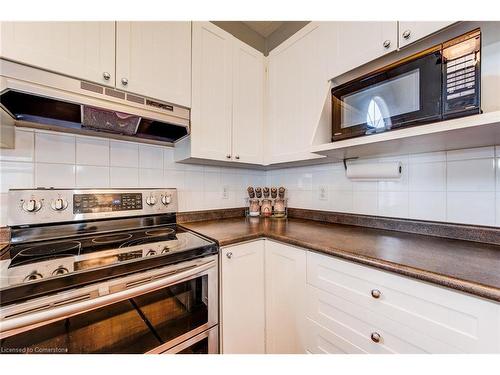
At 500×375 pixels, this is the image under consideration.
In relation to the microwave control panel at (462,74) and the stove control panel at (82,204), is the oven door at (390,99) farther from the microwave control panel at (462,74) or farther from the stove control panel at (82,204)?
the stove control panel at (82,204)

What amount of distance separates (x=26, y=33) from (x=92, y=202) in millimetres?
791

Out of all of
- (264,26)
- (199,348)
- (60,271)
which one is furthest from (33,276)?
(264,26)

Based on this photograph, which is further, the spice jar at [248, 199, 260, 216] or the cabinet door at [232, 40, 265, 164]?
the spice jar at [248, 199, 260, 216]

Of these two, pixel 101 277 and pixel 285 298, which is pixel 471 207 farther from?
pixel 101 277

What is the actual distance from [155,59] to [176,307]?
1298 millimetres

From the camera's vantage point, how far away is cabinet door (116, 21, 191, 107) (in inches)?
42.6

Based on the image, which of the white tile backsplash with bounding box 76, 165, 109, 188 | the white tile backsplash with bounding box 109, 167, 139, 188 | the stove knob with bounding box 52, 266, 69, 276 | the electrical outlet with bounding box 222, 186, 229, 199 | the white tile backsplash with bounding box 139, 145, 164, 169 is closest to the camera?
the stove knob with bounding box 52, 266, 69, 276

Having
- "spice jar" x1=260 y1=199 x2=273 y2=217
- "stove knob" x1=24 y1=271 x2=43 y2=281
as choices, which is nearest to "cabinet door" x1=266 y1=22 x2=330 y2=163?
"spice jar" x1=260 y1=199 x2=273 y2=217

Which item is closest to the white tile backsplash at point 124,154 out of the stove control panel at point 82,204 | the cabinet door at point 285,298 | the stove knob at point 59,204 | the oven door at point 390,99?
the stove control panel at point 82,204

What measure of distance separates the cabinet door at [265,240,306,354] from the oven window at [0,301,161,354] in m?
0.63

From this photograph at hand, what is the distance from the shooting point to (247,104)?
5.24 feet

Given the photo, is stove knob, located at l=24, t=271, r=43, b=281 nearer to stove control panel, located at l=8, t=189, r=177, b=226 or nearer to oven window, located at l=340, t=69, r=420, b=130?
stove control panel, located at l=8, t=189, r=177, b=226

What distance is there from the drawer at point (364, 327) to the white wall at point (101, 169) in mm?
1084
